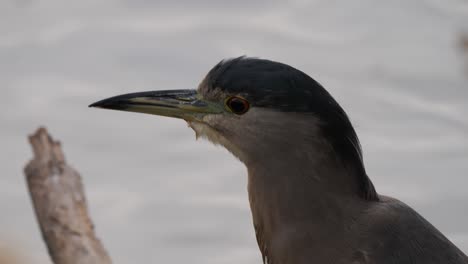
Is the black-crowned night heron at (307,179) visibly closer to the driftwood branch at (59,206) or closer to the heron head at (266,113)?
the heron head at (266,113)

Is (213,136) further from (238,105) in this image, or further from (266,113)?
(266,113)

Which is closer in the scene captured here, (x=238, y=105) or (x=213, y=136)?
(x=238, y=105)

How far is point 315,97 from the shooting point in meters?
4.05

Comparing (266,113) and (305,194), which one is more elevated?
(266,113)

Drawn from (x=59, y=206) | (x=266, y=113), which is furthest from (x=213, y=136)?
(x=59, y=206)

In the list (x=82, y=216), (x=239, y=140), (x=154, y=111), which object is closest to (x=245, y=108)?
(x=239, y=140)

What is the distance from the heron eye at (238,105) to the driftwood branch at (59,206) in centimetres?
120

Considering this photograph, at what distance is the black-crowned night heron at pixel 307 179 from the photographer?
4.05 metres

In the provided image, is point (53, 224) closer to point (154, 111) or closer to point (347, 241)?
point (154, 111)

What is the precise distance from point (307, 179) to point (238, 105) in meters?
0.36

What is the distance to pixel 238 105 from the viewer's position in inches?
166

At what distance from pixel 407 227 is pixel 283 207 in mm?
439

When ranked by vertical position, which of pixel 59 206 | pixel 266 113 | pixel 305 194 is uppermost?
pixel 59 206

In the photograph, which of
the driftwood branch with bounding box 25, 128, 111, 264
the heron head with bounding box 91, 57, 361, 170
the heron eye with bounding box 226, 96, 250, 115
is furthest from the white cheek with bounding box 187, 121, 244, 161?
the driftwood branch with bounding box 25, 128, 111, 264
